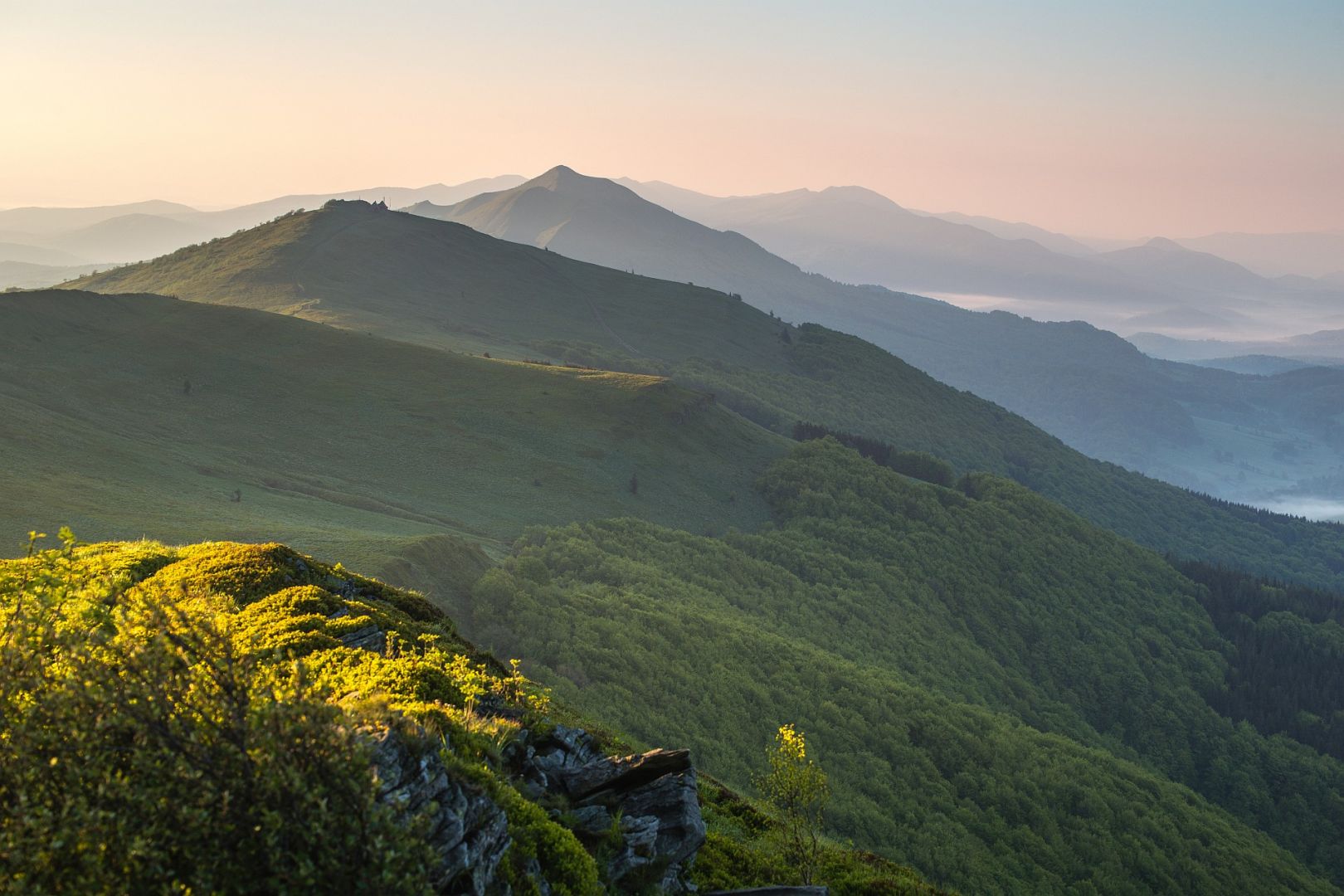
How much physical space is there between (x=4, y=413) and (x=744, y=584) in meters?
85.0

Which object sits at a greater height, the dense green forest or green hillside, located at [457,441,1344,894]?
green hillside, located at [457,441,1344,894]

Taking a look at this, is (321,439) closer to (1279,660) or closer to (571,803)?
(571,803)

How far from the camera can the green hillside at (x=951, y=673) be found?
7238 centimetres

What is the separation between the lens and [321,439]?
355 ft

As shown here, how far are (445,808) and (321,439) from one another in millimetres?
105761

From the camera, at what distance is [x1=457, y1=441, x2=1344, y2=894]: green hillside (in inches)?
2849

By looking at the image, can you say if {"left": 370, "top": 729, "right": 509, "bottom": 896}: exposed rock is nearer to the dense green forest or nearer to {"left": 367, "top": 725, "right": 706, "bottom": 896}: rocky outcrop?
{"left": 367, "top": 725, "right": 706, "bottom": 896}: rocky outcrop

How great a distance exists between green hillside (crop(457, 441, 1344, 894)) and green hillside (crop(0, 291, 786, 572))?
35.0 ft

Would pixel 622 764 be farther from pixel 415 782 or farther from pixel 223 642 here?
pixel 223 642

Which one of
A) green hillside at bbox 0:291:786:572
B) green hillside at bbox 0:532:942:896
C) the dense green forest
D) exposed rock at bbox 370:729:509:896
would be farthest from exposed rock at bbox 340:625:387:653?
the dense green forest

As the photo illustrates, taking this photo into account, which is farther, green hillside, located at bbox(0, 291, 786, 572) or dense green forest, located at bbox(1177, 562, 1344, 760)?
dense green forest, located at bbox(1177, 562, 1344, 760)

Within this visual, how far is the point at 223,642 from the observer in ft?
34.5

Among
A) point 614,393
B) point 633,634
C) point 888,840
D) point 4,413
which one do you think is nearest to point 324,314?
point 614,393

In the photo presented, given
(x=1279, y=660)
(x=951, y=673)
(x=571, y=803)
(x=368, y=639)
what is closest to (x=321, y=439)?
(x=951, y=673)
